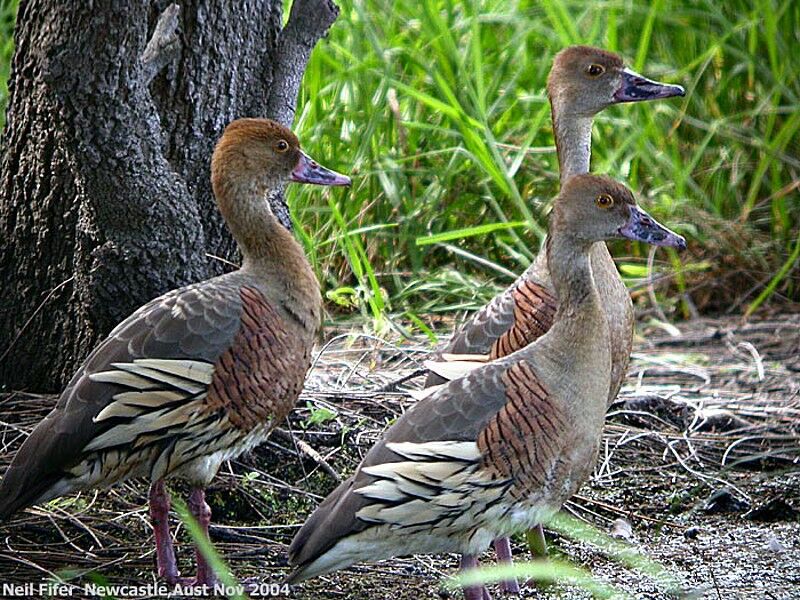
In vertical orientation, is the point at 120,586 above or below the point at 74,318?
below

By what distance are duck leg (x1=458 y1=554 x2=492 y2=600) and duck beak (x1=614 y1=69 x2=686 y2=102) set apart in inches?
90.1

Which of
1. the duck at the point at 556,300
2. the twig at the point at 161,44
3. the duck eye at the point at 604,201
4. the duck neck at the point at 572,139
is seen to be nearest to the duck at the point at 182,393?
the duck at the point at 556,300

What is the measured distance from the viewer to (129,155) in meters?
4.93

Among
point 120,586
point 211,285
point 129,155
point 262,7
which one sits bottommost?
point 120,586

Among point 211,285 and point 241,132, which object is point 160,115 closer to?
point 241,132

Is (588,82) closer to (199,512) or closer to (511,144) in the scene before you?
(511,144)

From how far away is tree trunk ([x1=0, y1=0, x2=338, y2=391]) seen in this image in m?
4.86

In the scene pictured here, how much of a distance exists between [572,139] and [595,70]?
31 cm

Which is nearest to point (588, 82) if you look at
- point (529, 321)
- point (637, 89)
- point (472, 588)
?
point (637, 89)

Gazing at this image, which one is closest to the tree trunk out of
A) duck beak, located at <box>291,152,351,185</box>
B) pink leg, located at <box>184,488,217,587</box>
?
duck beak, located at <box>291,152,351,185</box>

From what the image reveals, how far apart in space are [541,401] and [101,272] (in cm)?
179

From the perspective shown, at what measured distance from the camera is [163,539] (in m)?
4.57

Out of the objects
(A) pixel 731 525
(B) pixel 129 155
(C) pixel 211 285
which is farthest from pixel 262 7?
(A) pixel 731 525

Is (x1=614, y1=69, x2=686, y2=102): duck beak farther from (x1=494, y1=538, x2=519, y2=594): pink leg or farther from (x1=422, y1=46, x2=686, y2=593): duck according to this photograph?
(x1=494, y1=538, x2=519, y2=594): pink leg
